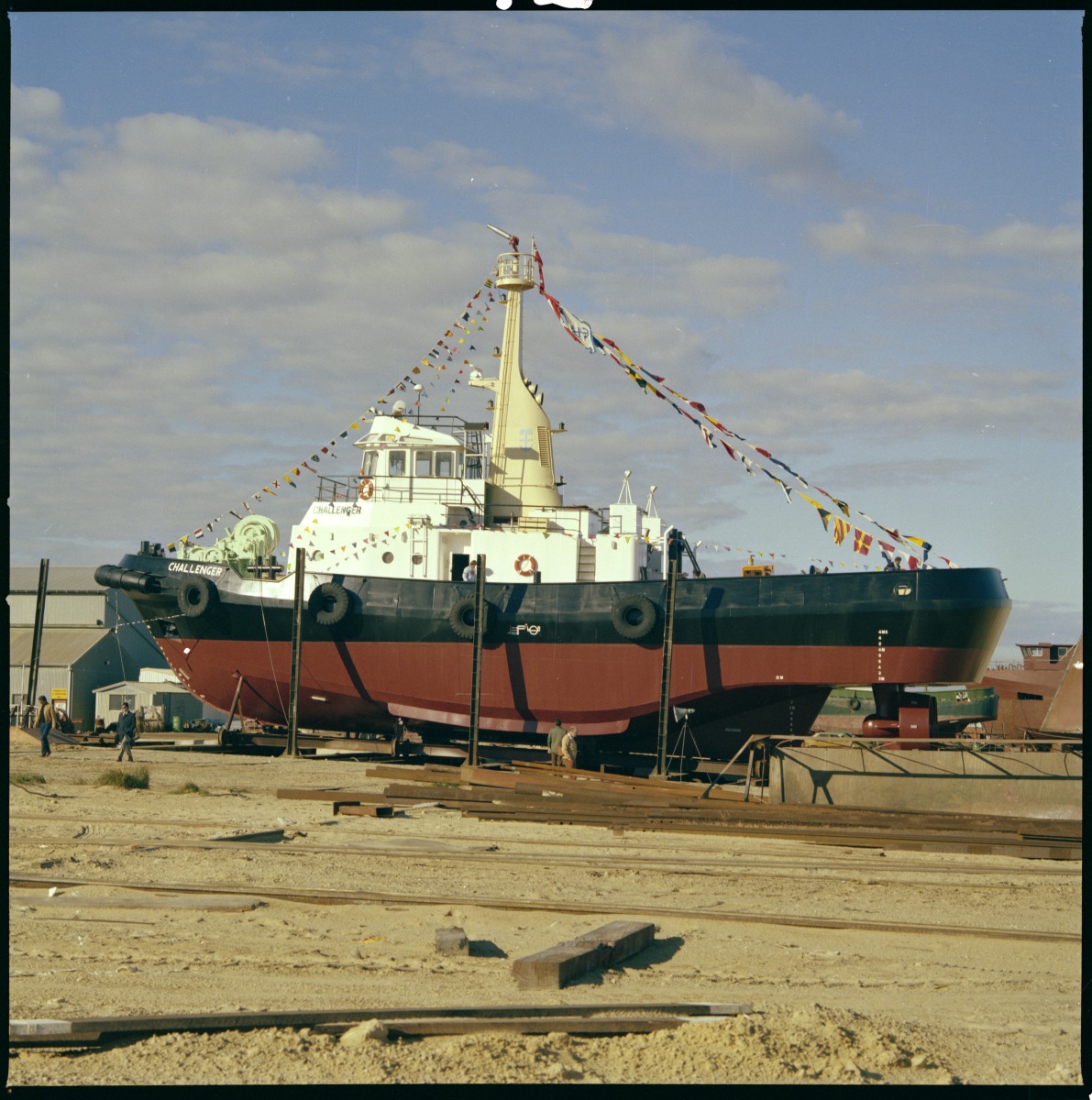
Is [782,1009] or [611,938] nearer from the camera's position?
[782,1009]

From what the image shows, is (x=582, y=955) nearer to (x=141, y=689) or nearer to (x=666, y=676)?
(x=666, y=676)

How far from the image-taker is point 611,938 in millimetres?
7473

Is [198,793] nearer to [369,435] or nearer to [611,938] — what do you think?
[611,938]

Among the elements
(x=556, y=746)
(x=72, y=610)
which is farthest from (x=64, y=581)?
(x=556, y=746)

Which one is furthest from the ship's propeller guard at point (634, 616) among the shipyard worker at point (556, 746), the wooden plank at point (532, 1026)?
the wooden plank at point (532, 1026)

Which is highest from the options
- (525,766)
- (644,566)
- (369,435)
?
(369,435)

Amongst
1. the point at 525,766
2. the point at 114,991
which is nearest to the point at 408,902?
the point at 114,991

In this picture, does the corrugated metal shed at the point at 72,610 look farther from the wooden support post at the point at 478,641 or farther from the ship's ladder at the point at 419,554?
the wooden support post at the point at 478,641

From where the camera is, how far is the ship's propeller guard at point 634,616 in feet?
76.4

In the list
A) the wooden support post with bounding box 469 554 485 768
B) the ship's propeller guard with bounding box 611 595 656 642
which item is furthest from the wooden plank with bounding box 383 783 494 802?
the ship's propeller guard with bounding box 611 595 656 642

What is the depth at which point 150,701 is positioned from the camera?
35.8 metres

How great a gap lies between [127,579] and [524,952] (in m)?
21.8

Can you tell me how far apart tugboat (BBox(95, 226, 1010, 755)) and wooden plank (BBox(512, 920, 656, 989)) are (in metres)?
13.8

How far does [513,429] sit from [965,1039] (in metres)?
22.8
